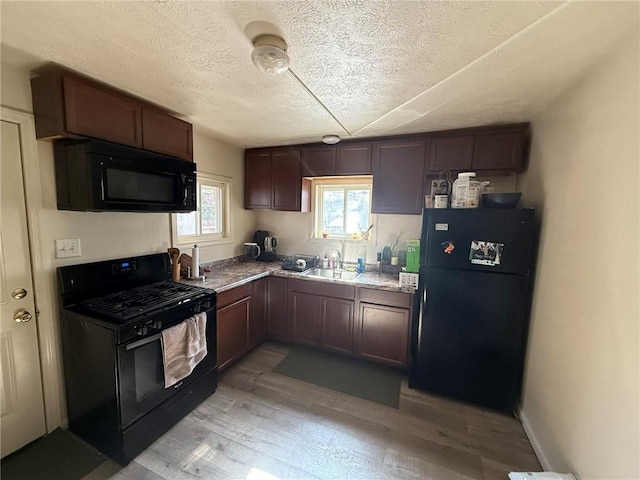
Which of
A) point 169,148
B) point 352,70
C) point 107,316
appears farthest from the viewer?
point 169,148

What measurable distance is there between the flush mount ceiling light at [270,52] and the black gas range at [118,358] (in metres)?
1.58

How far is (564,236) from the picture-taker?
5.32 ft

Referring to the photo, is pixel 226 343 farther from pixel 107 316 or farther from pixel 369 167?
pixel 369 167

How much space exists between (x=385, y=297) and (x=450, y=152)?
1.47 meters

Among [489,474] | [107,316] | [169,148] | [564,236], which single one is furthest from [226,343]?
[564,236]

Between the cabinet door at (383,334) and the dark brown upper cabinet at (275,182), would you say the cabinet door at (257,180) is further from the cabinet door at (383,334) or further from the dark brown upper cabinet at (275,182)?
the cabinet door at (383,334)

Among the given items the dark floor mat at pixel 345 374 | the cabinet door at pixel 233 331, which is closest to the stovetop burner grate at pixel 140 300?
the cabinet door at pixel 233 331

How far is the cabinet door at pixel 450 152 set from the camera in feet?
7.87

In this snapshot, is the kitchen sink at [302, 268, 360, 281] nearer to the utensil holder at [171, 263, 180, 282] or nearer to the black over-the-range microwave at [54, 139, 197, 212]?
the utensil holder at [171, 263, 180, 282]

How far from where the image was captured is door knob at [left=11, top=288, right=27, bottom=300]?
159 cm

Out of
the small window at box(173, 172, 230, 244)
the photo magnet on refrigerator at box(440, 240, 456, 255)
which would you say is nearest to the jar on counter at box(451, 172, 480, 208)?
the photo magnet on refrigerator at box(440, 240, 456, 255)

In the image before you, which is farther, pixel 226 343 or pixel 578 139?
pixel 226 343

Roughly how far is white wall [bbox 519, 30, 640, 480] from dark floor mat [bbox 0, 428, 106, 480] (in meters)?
2.69

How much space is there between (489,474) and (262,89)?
2767 millimetres
